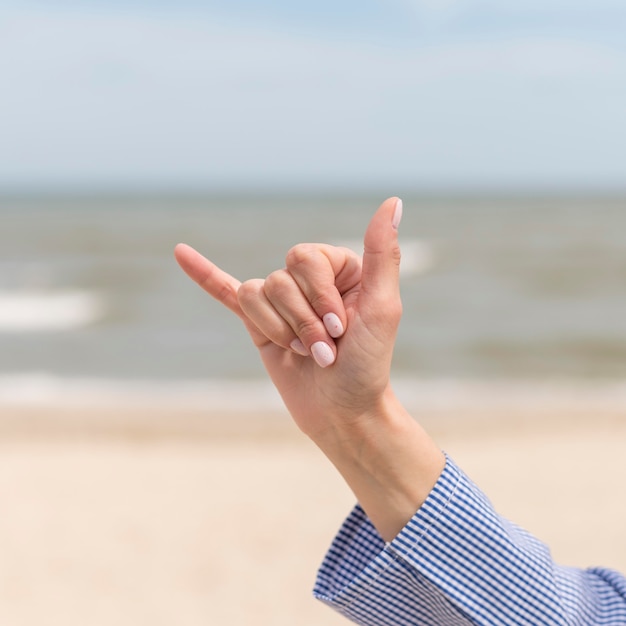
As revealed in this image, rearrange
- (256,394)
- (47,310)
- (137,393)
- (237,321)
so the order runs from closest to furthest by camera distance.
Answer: (256,394), (137,393), (237,321), (47,310)

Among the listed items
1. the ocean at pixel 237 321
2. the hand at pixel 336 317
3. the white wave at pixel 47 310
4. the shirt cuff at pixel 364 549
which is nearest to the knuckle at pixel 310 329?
the hand at pixel 336 317

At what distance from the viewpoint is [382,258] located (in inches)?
51.3

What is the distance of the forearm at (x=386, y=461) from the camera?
1.29m

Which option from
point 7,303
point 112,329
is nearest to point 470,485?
point 112,329

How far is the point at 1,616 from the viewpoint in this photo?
4.07 meters

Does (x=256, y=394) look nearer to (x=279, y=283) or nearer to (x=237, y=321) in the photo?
(x=237, y=321)

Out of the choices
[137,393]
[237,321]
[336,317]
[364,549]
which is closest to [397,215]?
A: [336,317]

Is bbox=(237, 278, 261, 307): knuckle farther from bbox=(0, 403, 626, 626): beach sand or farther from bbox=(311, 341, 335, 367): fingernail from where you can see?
bbox=(0, 403, 626, 626): beach sand

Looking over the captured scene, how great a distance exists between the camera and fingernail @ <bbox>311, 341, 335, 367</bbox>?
132 cm

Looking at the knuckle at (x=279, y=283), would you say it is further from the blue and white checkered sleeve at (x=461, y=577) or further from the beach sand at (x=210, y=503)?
the beach sand at (x=210, y=503)

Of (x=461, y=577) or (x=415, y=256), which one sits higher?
(x=415, y=256)

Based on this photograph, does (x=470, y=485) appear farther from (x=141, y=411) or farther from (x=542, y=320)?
(x=542, y=320)

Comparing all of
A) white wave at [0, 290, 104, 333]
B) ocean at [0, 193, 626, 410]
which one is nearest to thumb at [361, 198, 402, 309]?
ocean at [0, 193, 626, 410]

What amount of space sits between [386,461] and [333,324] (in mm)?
225
